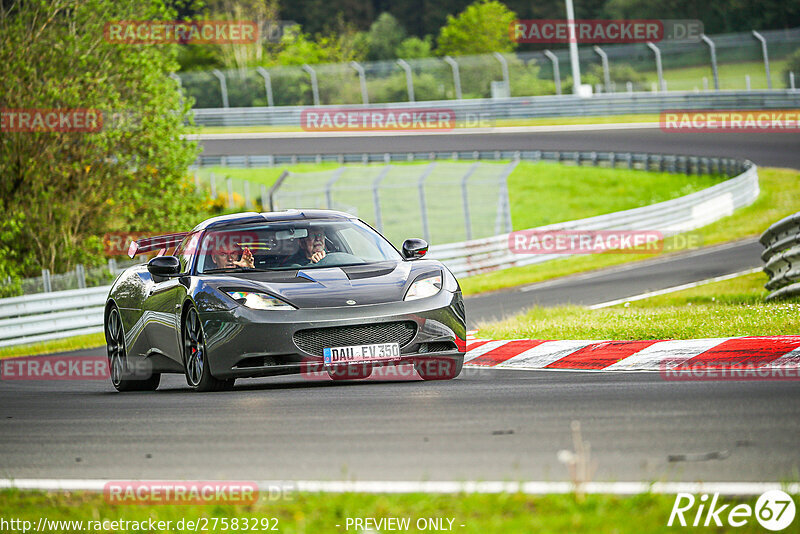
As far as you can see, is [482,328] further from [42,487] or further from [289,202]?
[289,202]

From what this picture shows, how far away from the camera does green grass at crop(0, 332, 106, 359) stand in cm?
1958

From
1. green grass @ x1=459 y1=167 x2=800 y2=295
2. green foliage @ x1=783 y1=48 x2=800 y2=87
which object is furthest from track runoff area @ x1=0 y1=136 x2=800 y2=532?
green foliage @ x1=783 y1=48 x2=800 y2=87

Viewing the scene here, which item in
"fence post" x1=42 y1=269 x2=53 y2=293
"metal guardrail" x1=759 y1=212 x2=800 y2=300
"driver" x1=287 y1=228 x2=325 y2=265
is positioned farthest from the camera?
"fence post" x1=42 y1=269 x2=53 y2=293

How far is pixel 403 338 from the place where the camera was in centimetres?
878

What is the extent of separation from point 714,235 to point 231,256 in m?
19.9

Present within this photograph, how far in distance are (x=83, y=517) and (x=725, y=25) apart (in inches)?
3044

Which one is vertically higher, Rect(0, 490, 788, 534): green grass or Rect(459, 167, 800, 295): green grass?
Rect(0, 490, 788, 534): green grass

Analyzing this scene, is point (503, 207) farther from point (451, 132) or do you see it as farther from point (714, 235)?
point (451, 132)

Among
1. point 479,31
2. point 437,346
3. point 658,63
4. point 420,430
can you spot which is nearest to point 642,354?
point 437,346

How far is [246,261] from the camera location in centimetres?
956

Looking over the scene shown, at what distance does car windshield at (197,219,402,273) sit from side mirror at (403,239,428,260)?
86 mm

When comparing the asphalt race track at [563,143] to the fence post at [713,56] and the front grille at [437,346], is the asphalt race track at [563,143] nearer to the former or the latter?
the fence post at [713,56]

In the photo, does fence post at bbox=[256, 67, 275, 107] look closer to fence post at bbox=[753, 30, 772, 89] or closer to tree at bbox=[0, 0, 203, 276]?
fence post at bbox=[753, 30, 772, 89]

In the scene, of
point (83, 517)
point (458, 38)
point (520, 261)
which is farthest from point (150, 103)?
point (458, 38)
